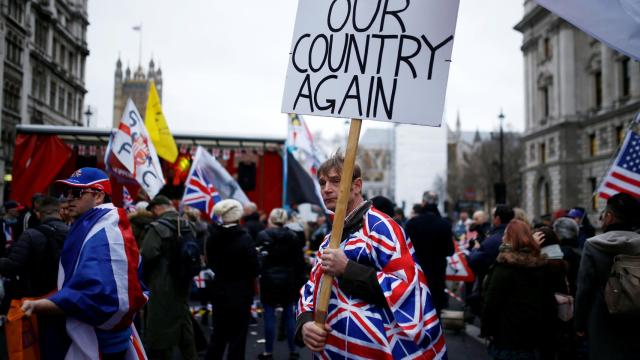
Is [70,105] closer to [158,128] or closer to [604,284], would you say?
[158,128]

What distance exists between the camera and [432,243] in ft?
23.6

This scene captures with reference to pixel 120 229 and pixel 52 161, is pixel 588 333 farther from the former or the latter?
pixel 52 161

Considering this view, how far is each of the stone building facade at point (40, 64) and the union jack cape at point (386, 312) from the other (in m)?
31.9

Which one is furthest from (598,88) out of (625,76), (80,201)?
(80,201)

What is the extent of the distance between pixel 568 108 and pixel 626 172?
46.8m

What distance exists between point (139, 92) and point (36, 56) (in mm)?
91347

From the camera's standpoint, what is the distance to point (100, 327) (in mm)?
3088

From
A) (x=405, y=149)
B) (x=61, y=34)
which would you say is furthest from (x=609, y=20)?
(x=405, y=149)

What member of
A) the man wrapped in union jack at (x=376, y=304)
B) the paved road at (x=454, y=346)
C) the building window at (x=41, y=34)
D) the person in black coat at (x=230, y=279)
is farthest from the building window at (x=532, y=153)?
the man wrapped in union jack at (x=376, y=304)

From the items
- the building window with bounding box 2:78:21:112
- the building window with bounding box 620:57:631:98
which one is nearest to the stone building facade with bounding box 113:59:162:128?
the building window with bounding box 2:78:21:112

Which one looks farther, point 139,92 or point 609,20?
point 139,92

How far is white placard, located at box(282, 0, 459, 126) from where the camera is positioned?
9.12 ft

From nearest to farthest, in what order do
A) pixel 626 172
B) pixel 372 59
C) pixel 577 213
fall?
pixel 372 59 → pixel 626 172 → pixel 577 213

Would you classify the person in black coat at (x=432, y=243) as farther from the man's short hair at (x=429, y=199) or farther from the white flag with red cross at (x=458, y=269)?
the white flag with red cross at (x=458, y=269)
